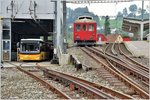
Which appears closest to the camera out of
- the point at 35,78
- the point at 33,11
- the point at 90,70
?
the point at 35,78

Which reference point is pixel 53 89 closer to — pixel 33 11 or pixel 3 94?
pixel 3 94

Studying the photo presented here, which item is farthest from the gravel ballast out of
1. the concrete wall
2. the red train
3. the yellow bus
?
the red train

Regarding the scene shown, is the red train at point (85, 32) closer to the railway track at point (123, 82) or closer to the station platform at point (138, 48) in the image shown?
the station platform at point (138, 48)

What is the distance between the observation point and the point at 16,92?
47.8 feet

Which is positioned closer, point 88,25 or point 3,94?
point 3,94

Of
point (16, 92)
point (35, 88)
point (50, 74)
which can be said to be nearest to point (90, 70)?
point (50, 74)

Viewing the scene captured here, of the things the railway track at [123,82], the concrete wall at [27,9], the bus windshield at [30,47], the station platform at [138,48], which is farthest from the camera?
the concrete wall at [27,9]

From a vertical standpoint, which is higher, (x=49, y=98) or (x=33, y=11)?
(x=33, y=11)

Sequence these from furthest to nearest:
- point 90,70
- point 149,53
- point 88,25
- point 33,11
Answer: point 88,25 < point 33,11 < point 149,53 < point 90,70

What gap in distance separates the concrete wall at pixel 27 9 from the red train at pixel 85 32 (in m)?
8.83

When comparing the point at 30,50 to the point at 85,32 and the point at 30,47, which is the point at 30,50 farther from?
the point at 85,32

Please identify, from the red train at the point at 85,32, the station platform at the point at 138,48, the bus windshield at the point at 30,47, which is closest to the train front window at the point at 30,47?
the bus windshield at the point at 30,47

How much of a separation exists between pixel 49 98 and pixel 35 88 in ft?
9.55

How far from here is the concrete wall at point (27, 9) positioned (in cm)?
3669
